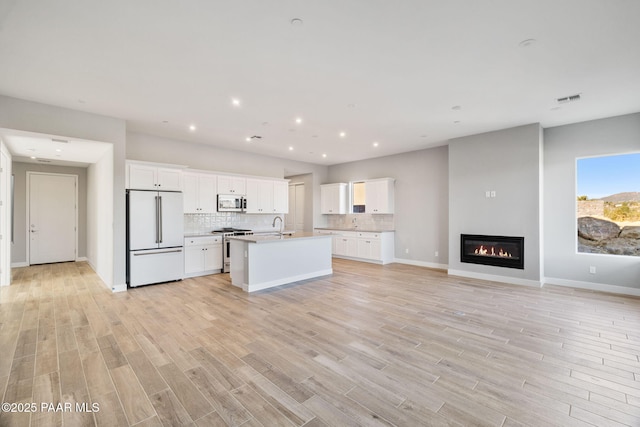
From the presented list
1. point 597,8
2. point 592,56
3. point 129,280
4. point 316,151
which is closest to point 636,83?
point 592,56

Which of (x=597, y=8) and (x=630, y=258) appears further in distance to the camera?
(x=630, y=258)

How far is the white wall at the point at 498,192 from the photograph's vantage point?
209 inches

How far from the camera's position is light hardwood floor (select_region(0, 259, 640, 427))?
197 cm

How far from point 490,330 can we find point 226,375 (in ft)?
9.79

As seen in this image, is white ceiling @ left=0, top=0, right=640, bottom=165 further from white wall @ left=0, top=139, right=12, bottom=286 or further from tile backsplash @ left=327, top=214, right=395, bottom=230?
tile backsplash @ left=327, top=214, right=395, bottom=230

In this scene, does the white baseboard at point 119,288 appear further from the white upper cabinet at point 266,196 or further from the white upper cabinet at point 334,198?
the white upper cabinet at point 334,198

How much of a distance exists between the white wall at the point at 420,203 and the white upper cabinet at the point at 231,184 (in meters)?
3.96

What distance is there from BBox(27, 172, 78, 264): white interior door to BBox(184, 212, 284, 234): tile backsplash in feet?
13.9

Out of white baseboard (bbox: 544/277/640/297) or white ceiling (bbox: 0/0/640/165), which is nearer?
white ceiling (bbox: 0/0/640/165)

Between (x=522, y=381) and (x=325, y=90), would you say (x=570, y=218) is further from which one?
(x=325, y=90)

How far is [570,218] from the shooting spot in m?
5.34

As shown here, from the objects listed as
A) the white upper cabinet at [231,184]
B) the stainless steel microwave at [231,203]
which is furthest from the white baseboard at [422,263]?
the white upper cabinet at [231,184]

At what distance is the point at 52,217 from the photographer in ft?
25.2

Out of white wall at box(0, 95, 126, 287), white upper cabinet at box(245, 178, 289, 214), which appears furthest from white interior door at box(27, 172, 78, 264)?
white upper cabinet at box(245, 178, 289, 214)
